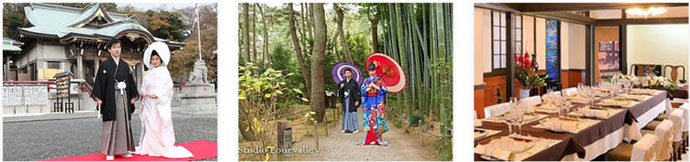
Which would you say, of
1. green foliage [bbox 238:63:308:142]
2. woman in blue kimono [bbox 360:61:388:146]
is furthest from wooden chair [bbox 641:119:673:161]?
green foliage [bbox 238:63:308:142]

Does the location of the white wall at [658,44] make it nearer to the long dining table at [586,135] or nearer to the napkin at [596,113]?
the long dining table at [586,135]

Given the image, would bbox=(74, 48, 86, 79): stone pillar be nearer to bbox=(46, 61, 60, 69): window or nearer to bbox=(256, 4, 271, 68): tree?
bbox=(46, 61, 60, 69): window

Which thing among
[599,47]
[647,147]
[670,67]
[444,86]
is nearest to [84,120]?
[444,86]

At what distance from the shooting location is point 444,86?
4242 mm

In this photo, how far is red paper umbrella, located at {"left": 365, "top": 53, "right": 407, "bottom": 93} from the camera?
4199 millimetres

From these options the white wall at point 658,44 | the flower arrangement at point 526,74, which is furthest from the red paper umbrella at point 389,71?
the white wall at point 658,44

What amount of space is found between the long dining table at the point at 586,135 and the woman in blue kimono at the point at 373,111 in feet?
2.38

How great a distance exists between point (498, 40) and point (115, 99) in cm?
611

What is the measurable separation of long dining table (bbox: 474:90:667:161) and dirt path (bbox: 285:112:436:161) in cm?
53

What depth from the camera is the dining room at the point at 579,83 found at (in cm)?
350

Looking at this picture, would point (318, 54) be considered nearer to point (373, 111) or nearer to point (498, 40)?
point (373, 111)

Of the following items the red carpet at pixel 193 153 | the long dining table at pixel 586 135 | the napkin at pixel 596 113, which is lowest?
the red carpet at pixel 193 153

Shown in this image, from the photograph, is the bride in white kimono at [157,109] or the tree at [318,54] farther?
the tree at [318,54]

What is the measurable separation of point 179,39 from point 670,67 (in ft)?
36.6
